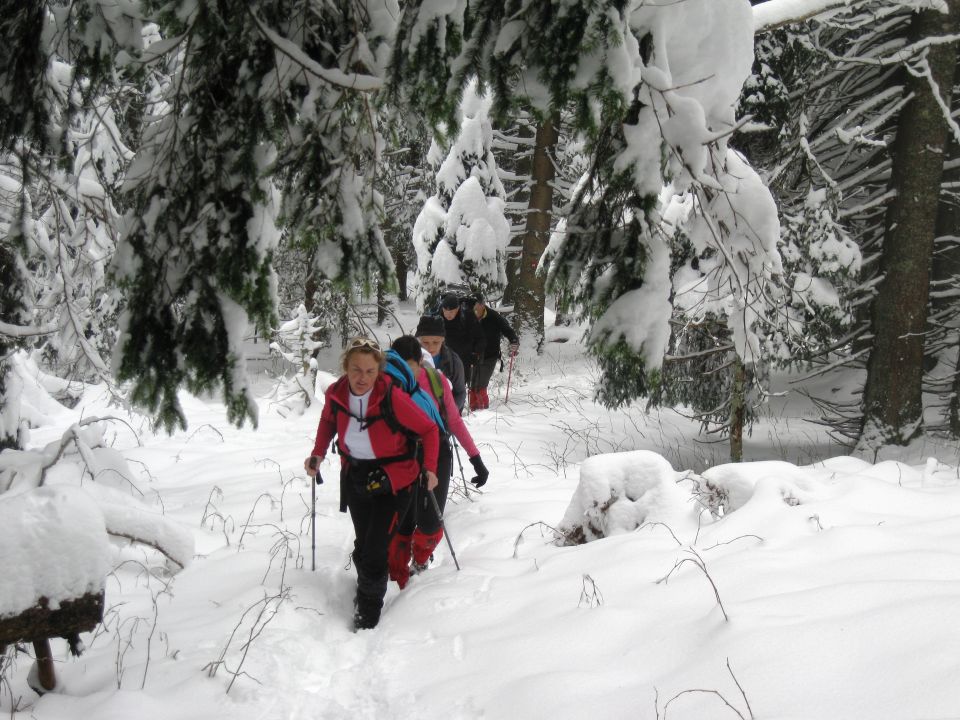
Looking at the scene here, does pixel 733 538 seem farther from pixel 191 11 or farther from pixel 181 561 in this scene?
pixel 191 11

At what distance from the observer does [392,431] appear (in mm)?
3914

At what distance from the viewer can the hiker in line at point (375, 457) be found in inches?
152

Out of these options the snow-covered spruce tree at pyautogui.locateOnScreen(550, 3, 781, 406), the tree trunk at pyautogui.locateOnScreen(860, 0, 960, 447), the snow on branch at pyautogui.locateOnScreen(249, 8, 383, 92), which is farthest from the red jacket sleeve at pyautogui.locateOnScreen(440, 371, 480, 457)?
the tree trunk at pyautogui.locateOnScreen(860, 0, 960, 447)

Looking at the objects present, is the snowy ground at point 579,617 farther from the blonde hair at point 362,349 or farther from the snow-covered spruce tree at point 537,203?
the snow-covered spruce tree at point 537,203

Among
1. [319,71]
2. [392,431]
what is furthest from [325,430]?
[319,71]

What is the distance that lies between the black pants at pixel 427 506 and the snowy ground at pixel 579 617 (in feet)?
1.25

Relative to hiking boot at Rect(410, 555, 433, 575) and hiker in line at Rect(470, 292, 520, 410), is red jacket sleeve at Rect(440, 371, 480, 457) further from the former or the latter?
hiker in line at Rect(470, 292, 520, 410)

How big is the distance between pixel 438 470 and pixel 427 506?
0.40 meters

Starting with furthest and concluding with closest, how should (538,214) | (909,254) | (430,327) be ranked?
(538,214)
(909,254)
(430,327)

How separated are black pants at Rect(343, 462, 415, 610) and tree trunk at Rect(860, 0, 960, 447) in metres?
7.35

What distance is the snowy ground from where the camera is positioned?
2.46 metres

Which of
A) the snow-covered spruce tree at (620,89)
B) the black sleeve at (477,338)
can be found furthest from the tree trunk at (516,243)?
the snow-covered spruce tree at (620,89)

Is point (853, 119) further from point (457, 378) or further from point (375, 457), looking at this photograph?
point (375, 457)

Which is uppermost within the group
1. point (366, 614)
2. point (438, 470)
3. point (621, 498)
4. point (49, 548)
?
point (49, 548)
